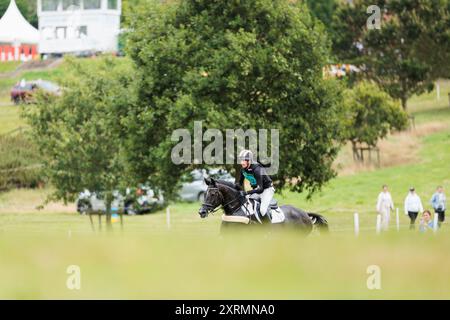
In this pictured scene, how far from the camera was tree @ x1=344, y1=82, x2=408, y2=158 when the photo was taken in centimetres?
6812

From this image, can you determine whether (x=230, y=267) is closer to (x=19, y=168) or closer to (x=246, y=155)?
(x=246, y=155)

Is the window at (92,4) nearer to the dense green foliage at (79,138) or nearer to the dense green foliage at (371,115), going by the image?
the dense green foliage at (371,115)

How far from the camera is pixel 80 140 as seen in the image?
172ft

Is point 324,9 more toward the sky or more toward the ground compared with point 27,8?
more toward the ground

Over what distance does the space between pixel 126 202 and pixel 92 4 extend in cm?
4887

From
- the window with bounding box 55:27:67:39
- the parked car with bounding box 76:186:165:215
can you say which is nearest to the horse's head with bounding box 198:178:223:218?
the parked car with bounding box 76:186:165:215

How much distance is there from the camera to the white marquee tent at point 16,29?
9451 centimetres

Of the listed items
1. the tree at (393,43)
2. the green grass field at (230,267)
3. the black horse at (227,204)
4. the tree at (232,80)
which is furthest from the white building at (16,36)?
the green grass field at (230,267)

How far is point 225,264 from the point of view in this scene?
1659cm

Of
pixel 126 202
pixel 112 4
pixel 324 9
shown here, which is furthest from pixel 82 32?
pixel 126 202

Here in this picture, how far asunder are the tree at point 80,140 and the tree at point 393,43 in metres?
35.6

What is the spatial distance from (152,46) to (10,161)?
31018mm

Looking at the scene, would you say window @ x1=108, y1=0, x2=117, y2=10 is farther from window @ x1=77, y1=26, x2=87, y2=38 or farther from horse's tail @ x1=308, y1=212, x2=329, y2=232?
horse's tail @ x1=308, y1=212, x2=329, y2=232
